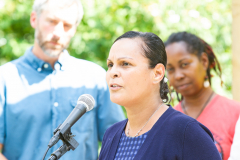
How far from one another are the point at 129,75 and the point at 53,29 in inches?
47.5

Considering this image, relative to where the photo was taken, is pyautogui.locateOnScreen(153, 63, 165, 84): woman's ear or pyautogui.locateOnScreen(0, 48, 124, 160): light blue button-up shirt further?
pyautogui.locateOnScreen(0, 48, 124, 160): light blue button-up shirt

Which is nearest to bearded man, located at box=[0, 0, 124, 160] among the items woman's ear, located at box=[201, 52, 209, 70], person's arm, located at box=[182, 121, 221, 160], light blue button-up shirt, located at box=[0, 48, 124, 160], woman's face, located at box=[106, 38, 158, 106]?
light blue button-up shirt, located at box=[0, 48, 124, 160]

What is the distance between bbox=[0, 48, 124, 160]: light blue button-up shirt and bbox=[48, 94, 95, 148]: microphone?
852 millimetres

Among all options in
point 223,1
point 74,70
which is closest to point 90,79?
point 74,70

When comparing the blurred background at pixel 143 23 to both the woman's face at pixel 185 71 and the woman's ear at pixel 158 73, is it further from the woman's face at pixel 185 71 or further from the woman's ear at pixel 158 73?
the woman's ear at pixel 158 73

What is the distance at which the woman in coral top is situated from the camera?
2732 mm

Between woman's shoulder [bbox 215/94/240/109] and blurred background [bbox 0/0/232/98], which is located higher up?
blurred background [bbox 0/0/232/98]

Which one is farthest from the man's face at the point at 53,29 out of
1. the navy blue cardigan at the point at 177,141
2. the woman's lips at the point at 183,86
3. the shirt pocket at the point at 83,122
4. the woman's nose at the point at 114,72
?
the navy blue cardigan at the point at 177,141

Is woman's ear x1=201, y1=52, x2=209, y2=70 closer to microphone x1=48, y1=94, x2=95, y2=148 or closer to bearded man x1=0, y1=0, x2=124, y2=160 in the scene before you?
bearded man x1=0, y1=0, x2=124, y2=160

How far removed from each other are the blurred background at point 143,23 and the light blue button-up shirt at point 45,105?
241 centimetres

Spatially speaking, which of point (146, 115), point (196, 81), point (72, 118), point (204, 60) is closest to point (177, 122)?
point (146, 115)

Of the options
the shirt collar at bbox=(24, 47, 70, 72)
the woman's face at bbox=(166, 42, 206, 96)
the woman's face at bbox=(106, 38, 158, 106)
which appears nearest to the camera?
the woman's face at bbox=(106, 38, 158, 106)

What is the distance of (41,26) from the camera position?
9.27ft

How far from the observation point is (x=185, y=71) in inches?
118
